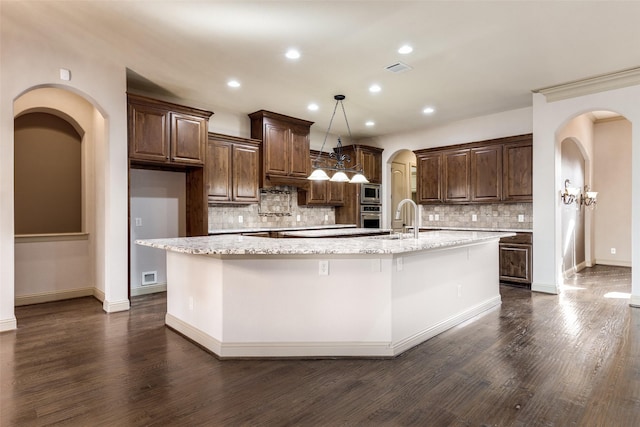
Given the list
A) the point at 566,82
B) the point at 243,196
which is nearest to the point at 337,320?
the point at 243,196

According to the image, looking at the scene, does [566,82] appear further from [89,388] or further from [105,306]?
[105,306]

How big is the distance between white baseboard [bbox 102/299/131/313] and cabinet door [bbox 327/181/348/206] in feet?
13.2

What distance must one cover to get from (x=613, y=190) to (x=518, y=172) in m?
3.31

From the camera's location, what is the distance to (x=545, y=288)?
5.30 meters

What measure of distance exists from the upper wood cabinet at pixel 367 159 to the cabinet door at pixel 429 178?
105cm

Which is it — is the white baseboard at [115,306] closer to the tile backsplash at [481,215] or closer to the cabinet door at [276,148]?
the cabinet door at [276,148]

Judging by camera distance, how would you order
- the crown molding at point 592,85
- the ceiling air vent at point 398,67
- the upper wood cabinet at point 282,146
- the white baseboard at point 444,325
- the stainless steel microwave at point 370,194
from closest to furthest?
the white baseboard at point 444,325
the ceiling air vent at point 398,67
the crown molding at point 592,85
the upper wood cabinet at point 282,146
the stainless steel microwave at point 370,194

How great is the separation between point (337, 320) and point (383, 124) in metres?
4.91

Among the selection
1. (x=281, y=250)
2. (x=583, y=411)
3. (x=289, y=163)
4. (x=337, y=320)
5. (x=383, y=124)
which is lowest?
(x=583, y=411)

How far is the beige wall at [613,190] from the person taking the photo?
734 centimetres

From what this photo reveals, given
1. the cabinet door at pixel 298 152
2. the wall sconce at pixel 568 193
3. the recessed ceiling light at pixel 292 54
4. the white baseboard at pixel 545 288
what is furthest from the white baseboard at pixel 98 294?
the wall sconce at pixel 568 193

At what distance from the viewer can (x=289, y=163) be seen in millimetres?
6445

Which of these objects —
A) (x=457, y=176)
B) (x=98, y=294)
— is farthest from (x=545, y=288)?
(x=98, y=294)

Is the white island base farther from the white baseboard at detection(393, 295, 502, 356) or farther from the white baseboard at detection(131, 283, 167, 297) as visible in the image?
the white baseboard at detection(131, 283, 167, 297)
